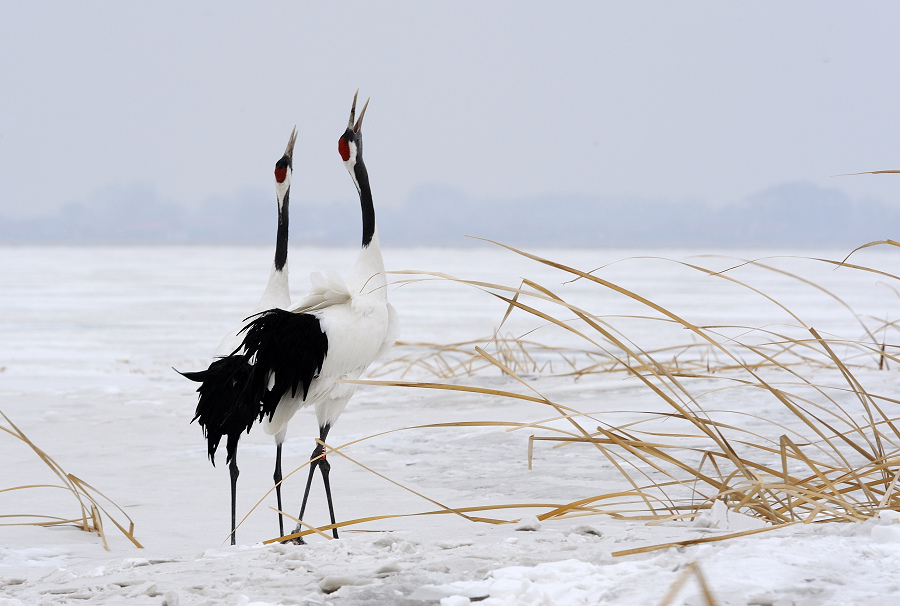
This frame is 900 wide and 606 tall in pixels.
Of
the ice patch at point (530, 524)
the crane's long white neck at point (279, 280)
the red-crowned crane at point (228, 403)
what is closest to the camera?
the ice patch at point (530, 524)

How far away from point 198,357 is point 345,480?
5.58 metres

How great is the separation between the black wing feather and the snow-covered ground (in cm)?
54

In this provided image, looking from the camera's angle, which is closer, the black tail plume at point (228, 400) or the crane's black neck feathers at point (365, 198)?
the black tail plume at point (228, 400)

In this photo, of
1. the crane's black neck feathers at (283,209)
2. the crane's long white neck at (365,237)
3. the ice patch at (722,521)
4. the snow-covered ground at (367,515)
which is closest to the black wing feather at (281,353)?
the crane's long white neck at (365,237)

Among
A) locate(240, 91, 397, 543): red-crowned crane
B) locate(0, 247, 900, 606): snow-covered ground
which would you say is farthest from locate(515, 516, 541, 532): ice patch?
locate(240, 91, 397, 543): red-crowned crane

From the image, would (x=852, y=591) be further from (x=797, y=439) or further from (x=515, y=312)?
(x=515, y=312)

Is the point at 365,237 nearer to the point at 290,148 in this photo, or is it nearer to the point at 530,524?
the point at 290,148

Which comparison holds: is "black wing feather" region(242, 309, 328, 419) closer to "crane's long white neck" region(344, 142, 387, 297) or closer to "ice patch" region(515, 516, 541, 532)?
"crane's long white neck" region(344, 142, 387, 297)

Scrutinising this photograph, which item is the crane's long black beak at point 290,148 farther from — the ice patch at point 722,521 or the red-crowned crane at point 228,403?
the ice patch at point 722,521

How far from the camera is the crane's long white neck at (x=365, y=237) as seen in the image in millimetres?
4031

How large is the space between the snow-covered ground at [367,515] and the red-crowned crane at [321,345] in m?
0.44

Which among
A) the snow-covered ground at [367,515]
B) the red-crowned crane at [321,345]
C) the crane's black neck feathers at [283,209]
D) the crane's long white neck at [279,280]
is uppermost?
the crane's black neck feathers at [283,209]

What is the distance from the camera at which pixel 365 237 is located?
4.20m

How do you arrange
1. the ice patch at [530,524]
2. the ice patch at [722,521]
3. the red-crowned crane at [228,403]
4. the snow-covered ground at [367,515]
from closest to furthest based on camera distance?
the snow-covered ground at [367,515]
the ice patch at [722,521]
the ice patch at [530,524]
the red-crowned crane at [228,403]
